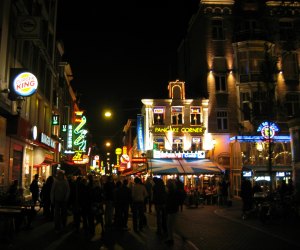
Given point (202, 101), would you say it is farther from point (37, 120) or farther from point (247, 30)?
point (37, 120)

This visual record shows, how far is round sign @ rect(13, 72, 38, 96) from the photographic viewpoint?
55.6ft

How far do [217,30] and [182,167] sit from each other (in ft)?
55.8

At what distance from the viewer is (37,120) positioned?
26.6m

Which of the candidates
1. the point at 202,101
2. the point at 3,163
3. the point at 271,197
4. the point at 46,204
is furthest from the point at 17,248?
the point at 202,101

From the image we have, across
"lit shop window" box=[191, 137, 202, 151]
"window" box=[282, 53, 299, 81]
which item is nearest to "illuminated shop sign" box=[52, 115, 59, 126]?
"lit shop window" box=[191, 137, 202, 151]

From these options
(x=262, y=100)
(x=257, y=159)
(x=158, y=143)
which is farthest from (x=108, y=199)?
(x=257, y=159)

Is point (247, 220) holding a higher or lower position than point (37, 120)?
lower

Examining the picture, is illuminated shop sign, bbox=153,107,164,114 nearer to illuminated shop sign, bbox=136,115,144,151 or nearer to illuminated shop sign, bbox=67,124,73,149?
illuminated shop sign, bbox=136,115,144,151

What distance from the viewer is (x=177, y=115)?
36.6 meters

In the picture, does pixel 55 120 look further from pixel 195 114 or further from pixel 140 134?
pixel 195 114

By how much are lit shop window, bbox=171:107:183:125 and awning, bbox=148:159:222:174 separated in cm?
748

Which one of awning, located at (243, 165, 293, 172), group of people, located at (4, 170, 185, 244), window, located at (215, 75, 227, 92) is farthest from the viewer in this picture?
window, located at (215, 75, 227, 92)

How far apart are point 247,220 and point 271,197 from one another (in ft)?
5.16

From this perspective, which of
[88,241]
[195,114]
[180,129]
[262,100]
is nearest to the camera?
[88,241]
